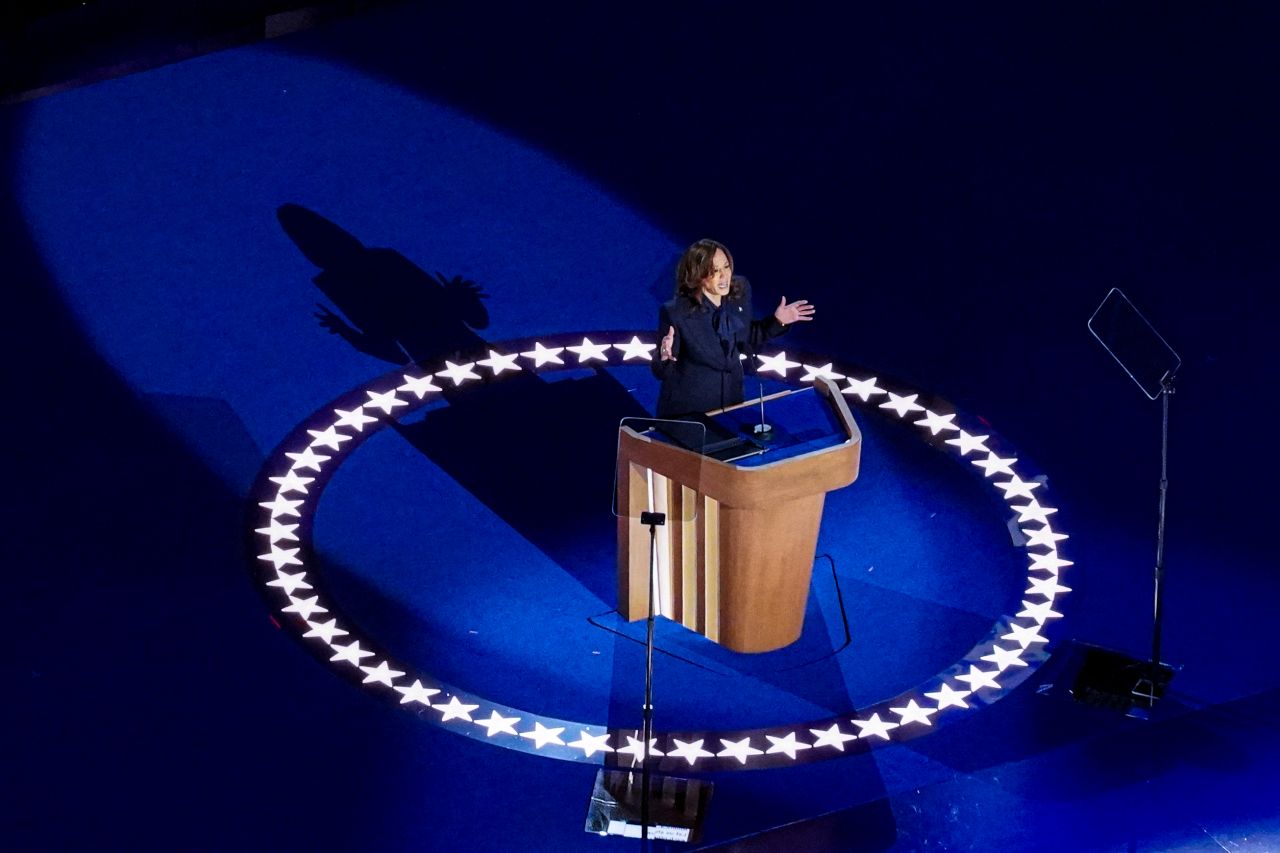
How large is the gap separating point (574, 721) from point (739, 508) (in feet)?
3.16

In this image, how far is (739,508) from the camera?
22.5 feet

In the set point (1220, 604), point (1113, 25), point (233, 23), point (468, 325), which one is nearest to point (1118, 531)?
point (1220, 604)

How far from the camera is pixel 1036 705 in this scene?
7.14 m

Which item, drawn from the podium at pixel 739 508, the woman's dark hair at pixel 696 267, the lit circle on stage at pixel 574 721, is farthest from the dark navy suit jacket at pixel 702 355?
the lit circle on stage at pixel 574 721

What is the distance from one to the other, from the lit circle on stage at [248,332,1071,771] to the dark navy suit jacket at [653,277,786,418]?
1.28 meters

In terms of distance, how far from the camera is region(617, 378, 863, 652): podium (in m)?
6.84

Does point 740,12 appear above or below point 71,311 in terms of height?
above

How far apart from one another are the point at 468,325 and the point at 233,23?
97.7 inches

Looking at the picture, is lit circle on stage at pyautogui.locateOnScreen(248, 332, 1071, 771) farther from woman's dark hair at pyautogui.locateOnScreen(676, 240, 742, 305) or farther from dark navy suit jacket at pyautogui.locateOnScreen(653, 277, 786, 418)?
woman's dark hair at pyautogui.locateOnScreen(676, 240, 742, 305)

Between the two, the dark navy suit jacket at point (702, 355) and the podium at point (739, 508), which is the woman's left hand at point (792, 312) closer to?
the dark navy suit jacket at point (702, 355)

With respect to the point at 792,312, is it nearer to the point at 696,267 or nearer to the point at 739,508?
the point at 696,267

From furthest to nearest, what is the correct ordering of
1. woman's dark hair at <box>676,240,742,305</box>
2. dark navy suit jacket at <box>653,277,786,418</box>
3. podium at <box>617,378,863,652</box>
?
dark navy suit jacket at <box>653,277,786,418</box> < woman's dark hair at <box>676,240,742,305</box> < podium at <box>617,378,863,652</box>

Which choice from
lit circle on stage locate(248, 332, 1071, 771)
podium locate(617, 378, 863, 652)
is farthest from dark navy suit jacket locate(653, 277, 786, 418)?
lit circle on stage locate(248, 332, 1071, 771)

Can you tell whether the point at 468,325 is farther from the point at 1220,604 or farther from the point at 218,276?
the point at 1220,604
